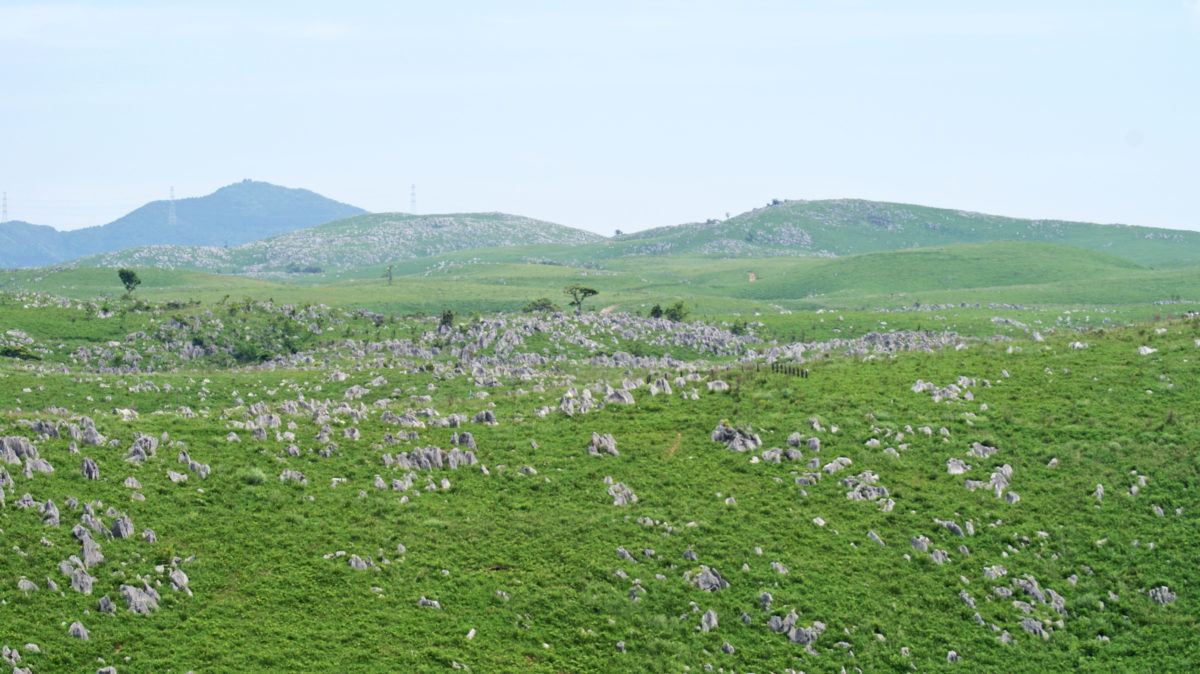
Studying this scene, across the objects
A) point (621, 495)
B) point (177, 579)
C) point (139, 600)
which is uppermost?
point (621, 495)

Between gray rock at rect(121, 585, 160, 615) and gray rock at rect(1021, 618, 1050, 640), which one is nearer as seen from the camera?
gray rock at rect(121, 585, 160, 615)

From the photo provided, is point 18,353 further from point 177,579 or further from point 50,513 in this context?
point 177,579

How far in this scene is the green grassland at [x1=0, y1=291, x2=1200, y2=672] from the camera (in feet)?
78.8

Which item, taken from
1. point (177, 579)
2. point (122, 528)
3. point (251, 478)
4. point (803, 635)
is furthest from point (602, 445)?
point (122, 528)

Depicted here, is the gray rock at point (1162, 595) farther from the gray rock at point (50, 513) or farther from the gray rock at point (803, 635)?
the gray rock at point (50, 513)

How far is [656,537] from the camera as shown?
96.2 feet

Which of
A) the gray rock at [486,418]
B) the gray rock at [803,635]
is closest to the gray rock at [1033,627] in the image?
the gray rock at [803,635]

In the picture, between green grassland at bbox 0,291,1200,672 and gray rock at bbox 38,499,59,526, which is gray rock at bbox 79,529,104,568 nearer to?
green grassland at bbox 0,291,1200,672

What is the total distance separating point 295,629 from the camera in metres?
23.8

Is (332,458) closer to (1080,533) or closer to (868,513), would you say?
(868,513)

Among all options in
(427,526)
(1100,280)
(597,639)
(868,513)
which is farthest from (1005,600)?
(1100,280)

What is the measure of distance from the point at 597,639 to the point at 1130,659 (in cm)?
1617

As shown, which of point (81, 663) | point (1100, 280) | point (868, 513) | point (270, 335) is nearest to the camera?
point (81, 663)

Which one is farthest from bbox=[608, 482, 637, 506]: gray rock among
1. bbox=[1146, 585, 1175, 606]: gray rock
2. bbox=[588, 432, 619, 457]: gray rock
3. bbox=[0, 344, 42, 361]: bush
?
bbox=[0, 344, 42, 361]: bush
